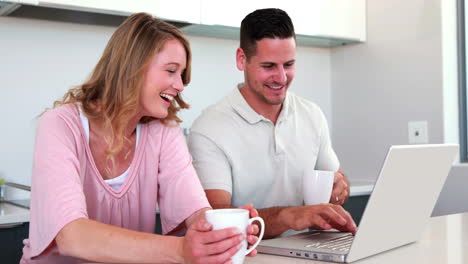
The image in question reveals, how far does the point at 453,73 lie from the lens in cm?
284

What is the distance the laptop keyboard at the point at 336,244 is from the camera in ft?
3.90

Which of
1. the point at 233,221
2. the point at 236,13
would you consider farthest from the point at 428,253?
the point at 236,13

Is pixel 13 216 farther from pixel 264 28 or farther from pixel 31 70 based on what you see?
pixel 264 28

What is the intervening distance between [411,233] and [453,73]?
5.89 feet

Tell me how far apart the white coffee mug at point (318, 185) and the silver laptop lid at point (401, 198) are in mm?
212

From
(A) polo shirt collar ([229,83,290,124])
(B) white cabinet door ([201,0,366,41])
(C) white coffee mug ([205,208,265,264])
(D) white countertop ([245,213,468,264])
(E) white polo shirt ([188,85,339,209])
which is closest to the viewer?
(C) white coffee mug ([205,208,265,264])

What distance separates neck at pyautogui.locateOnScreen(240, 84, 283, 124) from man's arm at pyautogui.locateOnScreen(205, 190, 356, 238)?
1.42ft

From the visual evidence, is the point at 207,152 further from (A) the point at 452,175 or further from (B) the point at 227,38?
(B) the point at 227,38

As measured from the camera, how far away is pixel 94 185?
1417 millimetres

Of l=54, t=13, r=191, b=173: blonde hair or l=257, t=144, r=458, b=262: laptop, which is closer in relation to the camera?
l=257, t=144, r=458, b=262: laptop

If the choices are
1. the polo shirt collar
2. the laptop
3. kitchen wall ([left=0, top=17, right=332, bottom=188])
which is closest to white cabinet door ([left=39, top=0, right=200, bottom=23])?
kitchen wall ([left=0, top=17, right=332, bottom=188])

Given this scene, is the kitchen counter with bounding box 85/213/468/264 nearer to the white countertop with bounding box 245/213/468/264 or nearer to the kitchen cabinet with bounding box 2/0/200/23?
the white countertop with bounding box 245/213/468/264

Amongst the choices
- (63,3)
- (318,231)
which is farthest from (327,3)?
(318,231)

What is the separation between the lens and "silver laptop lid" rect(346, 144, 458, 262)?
1.05 meters
